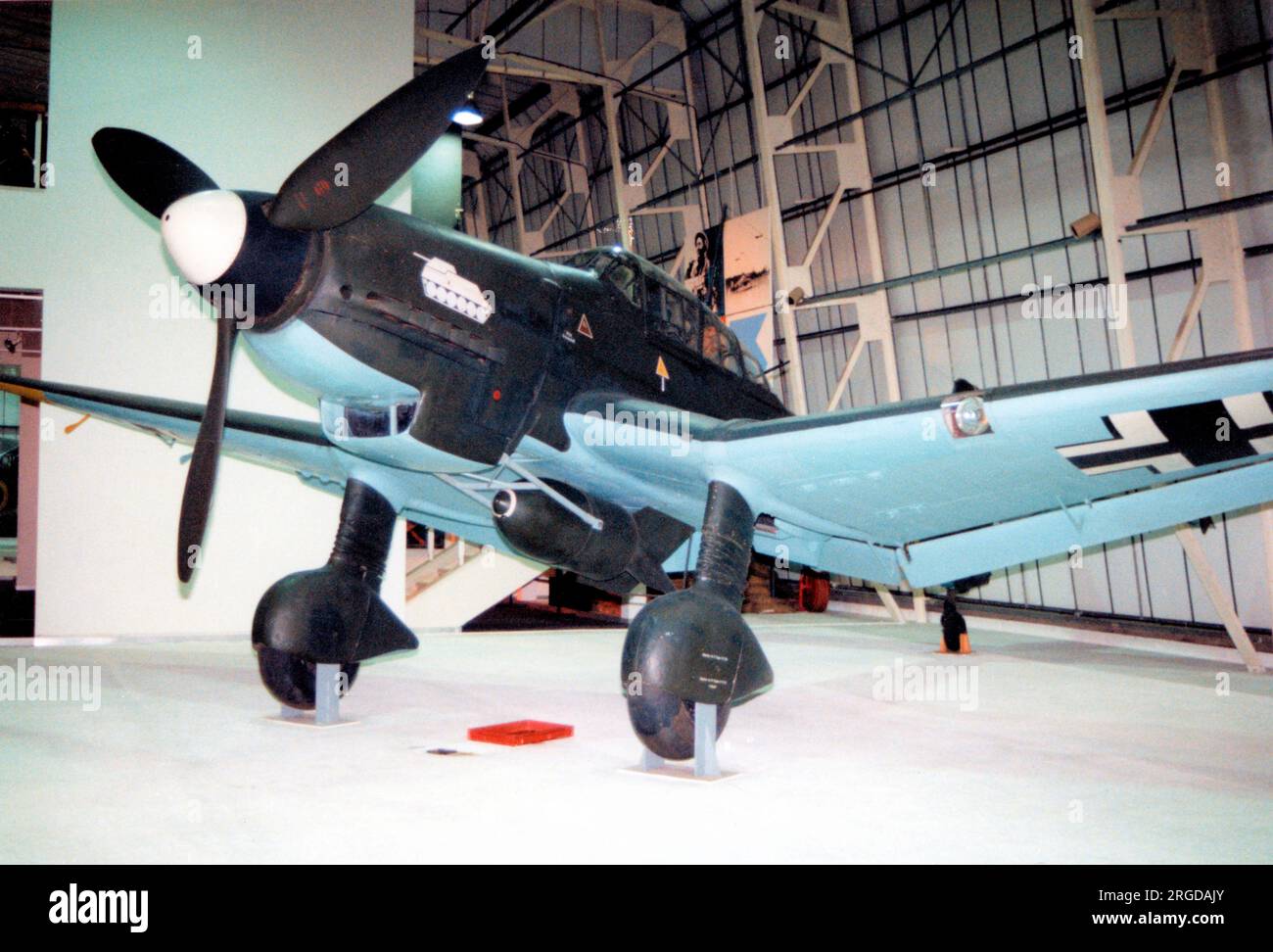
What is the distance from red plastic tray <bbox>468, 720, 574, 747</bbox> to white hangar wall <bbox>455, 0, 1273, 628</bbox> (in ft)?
33.6

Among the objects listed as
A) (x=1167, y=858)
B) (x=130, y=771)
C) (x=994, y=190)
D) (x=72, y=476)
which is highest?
(x=994, y=190)

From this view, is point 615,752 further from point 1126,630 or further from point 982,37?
point 982,37

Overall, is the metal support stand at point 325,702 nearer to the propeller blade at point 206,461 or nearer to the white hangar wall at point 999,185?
the propeller blade at point 206,461

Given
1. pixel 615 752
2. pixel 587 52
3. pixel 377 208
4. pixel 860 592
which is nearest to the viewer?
pixel 377 208

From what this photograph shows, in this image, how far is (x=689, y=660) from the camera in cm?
489

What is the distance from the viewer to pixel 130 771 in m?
5.16

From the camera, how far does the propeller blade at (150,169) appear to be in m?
4.89

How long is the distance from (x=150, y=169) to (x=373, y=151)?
4.21ft

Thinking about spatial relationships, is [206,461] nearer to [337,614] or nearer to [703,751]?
[337,614]

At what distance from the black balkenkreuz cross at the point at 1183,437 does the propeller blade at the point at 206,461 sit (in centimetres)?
443

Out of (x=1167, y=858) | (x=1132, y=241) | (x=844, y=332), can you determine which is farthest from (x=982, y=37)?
(x=1167, y=858)

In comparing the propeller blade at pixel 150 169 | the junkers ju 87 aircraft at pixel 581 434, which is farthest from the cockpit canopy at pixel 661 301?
the propeller blade at pixel 150 169

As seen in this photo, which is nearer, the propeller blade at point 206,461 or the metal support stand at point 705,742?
the propeller blade at point 206,461

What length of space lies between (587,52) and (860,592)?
14248mm
